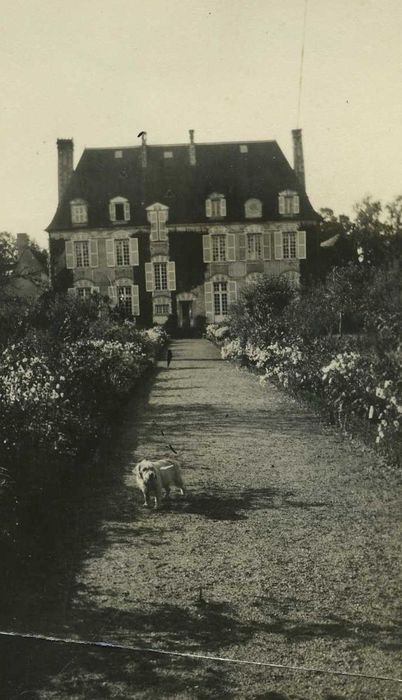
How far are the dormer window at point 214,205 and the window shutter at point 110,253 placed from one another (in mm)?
4892

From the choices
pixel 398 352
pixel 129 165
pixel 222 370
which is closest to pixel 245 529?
pixel 398 352

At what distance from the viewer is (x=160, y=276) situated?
34875 millimetres

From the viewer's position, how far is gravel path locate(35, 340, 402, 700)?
Result: 326 centimetres

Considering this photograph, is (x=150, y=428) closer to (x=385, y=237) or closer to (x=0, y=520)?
(x=385, y=237)

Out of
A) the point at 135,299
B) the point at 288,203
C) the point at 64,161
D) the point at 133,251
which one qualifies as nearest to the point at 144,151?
the point at 64,161

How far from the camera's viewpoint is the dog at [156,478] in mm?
6062

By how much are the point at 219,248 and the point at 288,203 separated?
4.00m

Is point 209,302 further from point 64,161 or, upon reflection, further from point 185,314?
point 64,161

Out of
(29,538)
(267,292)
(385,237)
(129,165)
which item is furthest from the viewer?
(129,165)

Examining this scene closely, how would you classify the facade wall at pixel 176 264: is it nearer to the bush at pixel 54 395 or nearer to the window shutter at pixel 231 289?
the window shutter at pixel 231 289

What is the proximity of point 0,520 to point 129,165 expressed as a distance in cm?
3330

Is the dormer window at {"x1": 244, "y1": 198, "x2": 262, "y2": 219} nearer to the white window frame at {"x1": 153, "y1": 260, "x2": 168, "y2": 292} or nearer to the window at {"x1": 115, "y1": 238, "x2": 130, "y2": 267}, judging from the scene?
the white window frame at {"x1": 153, "y1": 260, "x2": 168, "y2": 292}

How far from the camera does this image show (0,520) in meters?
4.61

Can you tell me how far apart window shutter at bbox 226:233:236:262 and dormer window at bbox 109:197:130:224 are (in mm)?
5027
